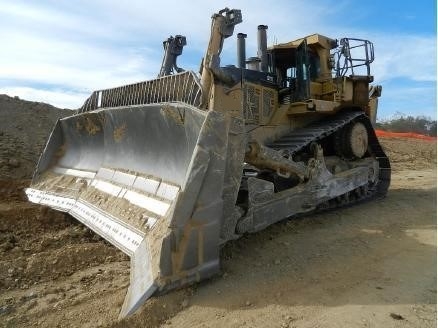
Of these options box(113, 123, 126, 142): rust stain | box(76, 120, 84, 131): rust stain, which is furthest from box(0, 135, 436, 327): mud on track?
box(76, 120, 84, 131): rust stain

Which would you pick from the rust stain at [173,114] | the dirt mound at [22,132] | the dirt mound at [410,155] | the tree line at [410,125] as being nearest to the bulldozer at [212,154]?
the rust stain at [173,114]

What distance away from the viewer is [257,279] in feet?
11.9

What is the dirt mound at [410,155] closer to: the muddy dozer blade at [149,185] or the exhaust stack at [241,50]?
the exhaust stack at [241,50]

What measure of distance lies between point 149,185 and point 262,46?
3359 mm

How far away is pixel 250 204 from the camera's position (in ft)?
13.2

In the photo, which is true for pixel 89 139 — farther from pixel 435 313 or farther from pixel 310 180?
pixel 435 313

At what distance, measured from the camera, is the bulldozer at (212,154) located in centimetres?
332

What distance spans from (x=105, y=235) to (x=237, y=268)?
1.34 metres

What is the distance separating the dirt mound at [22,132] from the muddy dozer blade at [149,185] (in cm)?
407

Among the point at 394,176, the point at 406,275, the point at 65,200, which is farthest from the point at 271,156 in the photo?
the point at 394,176

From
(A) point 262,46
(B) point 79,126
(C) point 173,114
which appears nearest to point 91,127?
(B) point 79,126

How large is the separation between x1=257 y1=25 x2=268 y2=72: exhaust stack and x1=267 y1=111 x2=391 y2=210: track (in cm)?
114

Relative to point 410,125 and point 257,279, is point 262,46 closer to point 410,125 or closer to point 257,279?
point 257,279

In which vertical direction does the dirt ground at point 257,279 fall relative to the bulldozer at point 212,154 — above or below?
below
